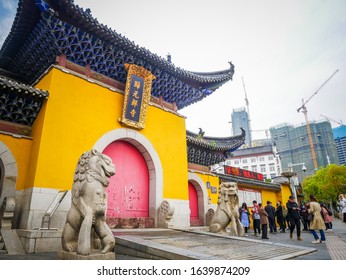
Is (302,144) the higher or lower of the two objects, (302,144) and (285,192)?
the higher

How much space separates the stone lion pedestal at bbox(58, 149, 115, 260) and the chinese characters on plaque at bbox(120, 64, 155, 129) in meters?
3.90

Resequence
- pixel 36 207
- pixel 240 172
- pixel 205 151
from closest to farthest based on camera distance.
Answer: pixel 36 207 < pixel 205 151 < pixel 240 172

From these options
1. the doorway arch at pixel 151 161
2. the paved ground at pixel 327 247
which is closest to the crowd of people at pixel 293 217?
the paved ground at pixel 327 247

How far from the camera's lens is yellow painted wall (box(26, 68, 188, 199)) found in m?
6.16

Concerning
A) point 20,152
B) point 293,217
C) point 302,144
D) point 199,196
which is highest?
point 302,144

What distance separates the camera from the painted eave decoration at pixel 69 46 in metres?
6.52

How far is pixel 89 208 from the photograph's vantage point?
155 inches

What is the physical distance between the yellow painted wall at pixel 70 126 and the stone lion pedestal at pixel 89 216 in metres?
2.36

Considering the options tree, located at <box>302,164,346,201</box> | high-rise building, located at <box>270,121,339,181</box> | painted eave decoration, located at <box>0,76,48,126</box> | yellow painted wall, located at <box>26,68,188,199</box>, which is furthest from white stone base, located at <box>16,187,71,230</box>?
tree, located at <box>302,164,346,201</box>

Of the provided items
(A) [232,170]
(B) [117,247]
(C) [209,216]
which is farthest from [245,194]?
(B) [117,247]

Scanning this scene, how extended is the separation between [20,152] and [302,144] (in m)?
42.6

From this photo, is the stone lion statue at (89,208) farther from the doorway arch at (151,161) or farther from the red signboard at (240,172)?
the red signboard at (240,172)

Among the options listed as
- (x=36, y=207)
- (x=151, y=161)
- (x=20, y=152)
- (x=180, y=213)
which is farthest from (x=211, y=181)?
(x=20, y=152)

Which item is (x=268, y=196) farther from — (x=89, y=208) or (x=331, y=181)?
(x=89, y=208)
